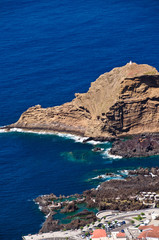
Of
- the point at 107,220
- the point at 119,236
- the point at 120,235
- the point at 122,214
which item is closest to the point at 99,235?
the point at 119,236

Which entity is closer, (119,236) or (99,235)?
(119,236)

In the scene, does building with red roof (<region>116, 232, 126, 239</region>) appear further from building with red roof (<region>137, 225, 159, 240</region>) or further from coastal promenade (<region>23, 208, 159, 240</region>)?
coastal promenade (<region>23, 208, 159, 240</region>)

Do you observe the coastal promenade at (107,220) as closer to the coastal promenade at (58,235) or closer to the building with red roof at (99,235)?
the coastal promenade at (58,235)

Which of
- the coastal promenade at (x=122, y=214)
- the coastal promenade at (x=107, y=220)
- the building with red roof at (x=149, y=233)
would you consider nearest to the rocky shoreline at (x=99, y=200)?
the coastal promenade at (x=122, y=214)

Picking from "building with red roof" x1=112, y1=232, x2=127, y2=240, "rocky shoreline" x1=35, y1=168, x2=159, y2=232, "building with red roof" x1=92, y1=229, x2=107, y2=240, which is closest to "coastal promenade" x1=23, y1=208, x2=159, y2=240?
"rocky shoreline" x1=35, y1=168, x2=159, y2=232

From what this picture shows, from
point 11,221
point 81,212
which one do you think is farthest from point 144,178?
point 11,221

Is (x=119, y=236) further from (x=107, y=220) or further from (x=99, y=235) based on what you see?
(x=107, y=220)

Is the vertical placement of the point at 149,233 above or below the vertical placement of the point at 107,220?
below

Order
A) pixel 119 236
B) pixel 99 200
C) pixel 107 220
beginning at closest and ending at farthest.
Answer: pixel 119 236
pixel 107 220
pixel 99 200
